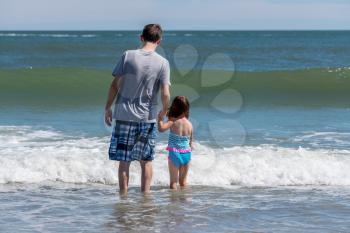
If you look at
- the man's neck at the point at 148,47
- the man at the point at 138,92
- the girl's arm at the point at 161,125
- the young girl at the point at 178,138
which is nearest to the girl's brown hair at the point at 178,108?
the young girl at the point at 178,138

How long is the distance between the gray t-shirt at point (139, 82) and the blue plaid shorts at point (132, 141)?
8cm

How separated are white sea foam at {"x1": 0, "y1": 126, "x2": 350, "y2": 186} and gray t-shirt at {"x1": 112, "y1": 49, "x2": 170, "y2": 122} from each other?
1.72 m

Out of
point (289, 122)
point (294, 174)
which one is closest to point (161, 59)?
point (294, 174)

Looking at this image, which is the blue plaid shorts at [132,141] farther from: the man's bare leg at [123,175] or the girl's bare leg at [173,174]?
the girl's bare leg at [173,174]

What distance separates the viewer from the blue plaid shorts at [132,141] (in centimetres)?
614

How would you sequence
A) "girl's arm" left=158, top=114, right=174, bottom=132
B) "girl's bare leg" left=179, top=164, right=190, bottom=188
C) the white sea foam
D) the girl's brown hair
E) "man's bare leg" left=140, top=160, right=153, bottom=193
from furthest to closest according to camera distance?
the white sea foam
"girl's bare leg" left=179, top=164, right=190, bottom=188
the girl's brown hair
"man's bare leg" left=140, top=160, right=153, bottom=193
"girl's arm" left=158, top=114, right=174, bottom=132

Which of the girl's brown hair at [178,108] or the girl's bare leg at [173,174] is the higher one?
the girl's brown hair at [178,108]

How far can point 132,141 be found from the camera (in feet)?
20.3

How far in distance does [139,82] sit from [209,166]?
2.51m

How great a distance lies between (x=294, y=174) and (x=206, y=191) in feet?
4.21

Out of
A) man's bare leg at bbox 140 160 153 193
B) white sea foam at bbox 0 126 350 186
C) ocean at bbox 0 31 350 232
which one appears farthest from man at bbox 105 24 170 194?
white sea foam at bbox 0 126 350 186

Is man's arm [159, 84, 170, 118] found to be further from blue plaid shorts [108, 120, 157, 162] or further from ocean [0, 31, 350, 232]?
ocean [0, 31, 350, 232]

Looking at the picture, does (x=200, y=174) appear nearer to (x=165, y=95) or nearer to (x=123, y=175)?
(x=123, y=175)

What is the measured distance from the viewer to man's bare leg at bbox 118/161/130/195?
6340mm
